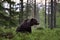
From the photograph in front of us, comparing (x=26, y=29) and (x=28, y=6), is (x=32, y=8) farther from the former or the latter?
(x=26, y=29)

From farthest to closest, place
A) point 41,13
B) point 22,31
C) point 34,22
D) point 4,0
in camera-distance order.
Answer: point 41,13
point 34,22
point 22,31
point 4,0

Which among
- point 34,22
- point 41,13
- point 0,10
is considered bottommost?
point 41,13

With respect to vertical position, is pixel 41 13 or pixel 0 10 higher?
pixel 0 10

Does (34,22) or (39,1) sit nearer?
(34,22)

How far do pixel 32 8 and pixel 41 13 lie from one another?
10.1 meters

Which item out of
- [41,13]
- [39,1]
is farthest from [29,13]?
[41,13]

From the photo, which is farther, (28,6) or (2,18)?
(28,6)

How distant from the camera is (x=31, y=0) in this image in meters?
19.0

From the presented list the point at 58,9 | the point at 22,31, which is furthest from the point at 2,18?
the point at 58,9

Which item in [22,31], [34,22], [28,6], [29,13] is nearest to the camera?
[22,31]

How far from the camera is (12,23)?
24.4 feet

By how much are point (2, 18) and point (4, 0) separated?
28.2 inches

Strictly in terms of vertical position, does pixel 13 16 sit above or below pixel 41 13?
above

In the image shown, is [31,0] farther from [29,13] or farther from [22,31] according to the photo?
[22,31]
